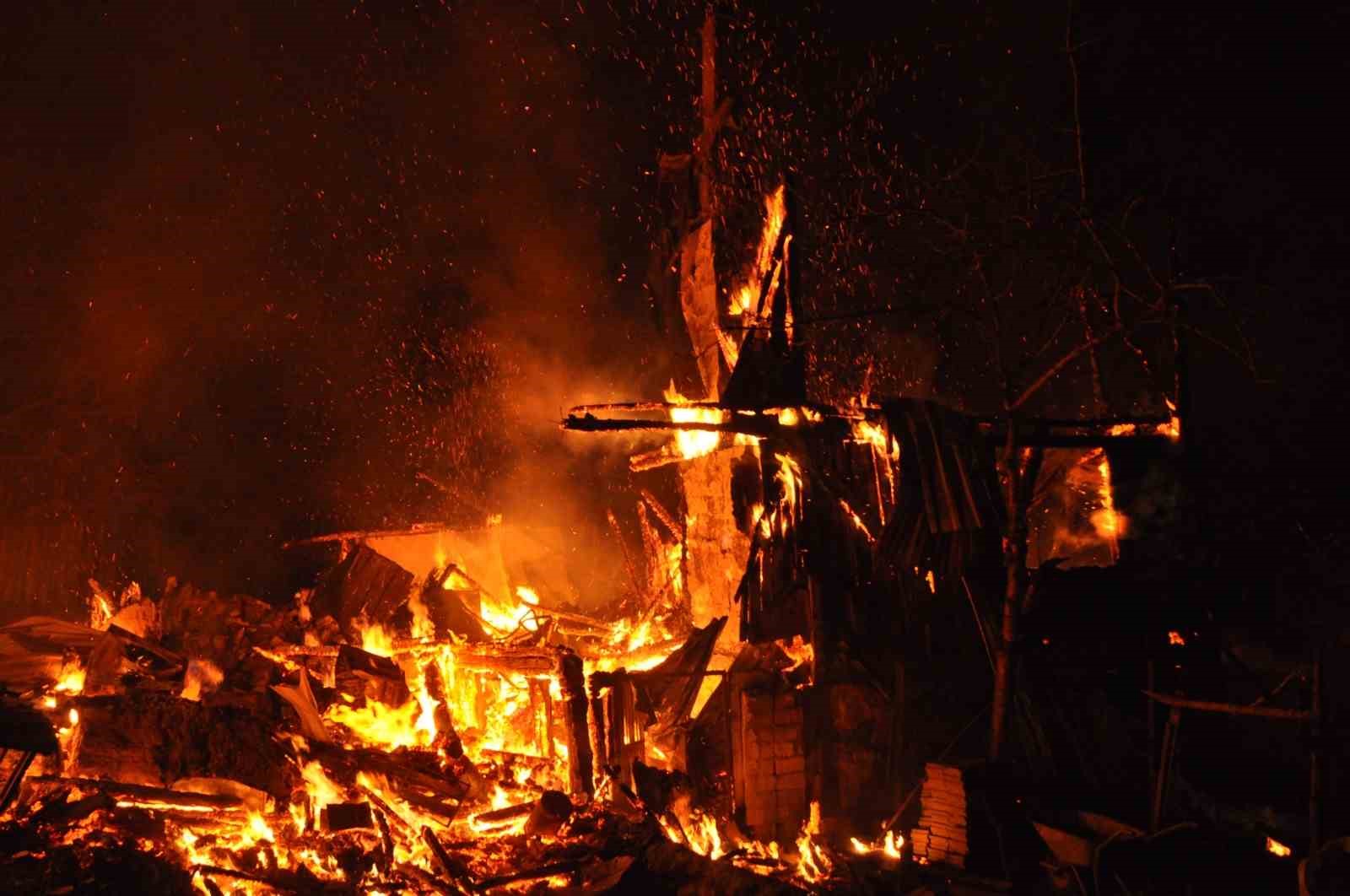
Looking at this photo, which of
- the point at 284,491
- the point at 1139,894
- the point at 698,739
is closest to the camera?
the point at 1139,894

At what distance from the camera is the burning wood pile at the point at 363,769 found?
766 cm

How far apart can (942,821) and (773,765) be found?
1928mm

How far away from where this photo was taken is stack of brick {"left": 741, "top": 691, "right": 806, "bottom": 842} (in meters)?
8.97

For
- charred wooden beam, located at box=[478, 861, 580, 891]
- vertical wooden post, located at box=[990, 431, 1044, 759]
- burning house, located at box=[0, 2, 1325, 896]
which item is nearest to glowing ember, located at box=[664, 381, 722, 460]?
burning house, located at box=[0, 2, 1325, 896]

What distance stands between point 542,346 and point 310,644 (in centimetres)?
1249

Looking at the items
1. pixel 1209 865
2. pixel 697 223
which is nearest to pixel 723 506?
pixel 697 223

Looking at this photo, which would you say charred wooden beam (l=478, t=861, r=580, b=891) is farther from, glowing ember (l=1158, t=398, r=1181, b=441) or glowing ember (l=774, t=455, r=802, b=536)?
glowing ember (l=1158, t=398, r=1181, b=441)

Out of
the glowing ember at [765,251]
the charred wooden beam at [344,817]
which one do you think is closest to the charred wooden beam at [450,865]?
the charred wooden beam at [344,817]

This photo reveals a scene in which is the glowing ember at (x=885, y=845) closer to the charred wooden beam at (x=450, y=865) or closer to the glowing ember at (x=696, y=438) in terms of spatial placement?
the charred wooden beam at (x=450, y=865)

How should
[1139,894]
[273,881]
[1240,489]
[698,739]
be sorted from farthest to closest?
[1240,489]
[698,739]
[273,881]
[1139,894]

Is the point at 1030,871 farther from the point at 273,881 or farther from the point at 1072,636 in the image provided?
the point at 273,881

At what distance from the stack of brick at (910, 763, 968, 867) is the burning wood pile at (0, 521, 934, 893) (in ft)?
1.76

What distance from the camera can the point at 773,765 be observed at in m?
9.04

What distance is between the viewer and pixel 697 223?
13891 millimetres
